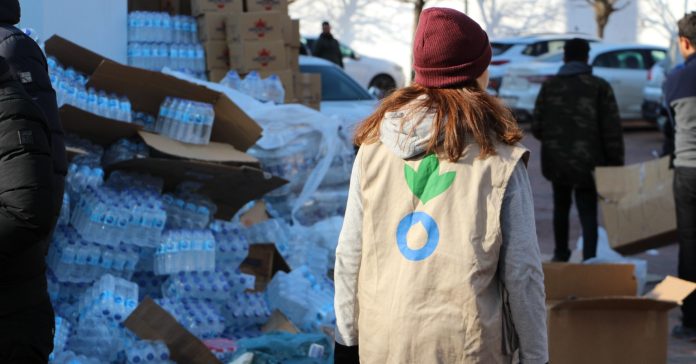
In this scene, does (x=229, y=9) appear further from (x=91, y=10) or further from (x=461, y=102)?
(x=461, y=102)

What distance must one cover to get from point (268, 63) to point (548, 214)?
11.6 ft

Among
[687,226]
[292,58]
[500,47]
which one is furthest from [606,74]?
[687,226]

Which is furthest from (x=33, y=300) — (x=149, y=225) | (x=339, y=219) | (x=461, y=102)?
(x=339, y=219)

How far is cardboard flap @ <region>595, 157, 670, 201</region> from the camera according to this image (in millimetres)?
7727

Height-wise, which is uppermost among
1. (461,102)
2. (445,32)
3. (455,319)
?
(445,32)

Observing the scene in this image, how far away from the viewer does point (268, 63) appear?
33.0ft

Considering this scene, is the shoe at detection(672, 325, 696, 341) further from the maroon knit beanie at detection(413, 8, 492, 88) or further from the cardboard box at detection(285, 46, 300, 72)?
the cardboard box at detection(285, 46, 300, 72)

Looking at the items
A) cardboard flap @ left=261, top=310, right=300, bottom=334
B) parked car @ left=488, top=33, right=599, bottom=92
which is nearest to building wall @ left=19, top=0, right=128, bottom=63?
cardboard flap @ left=261, top=310, right=300, bottom=334

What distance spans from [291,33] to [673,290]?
6.20 meters

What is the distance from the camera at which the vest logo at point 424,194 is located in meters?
2.69

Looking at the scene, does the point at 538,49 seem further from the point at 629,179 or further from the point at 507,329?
the point at 507,329

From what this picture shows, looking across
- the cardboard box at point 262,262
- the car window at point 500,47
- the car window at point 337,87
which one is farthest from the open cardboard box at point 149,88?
the car window at point 500,47

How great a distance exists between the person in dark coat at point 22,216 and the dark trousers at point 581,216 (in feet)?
18.5

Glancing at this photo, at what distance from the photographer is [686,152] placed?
6.25m
